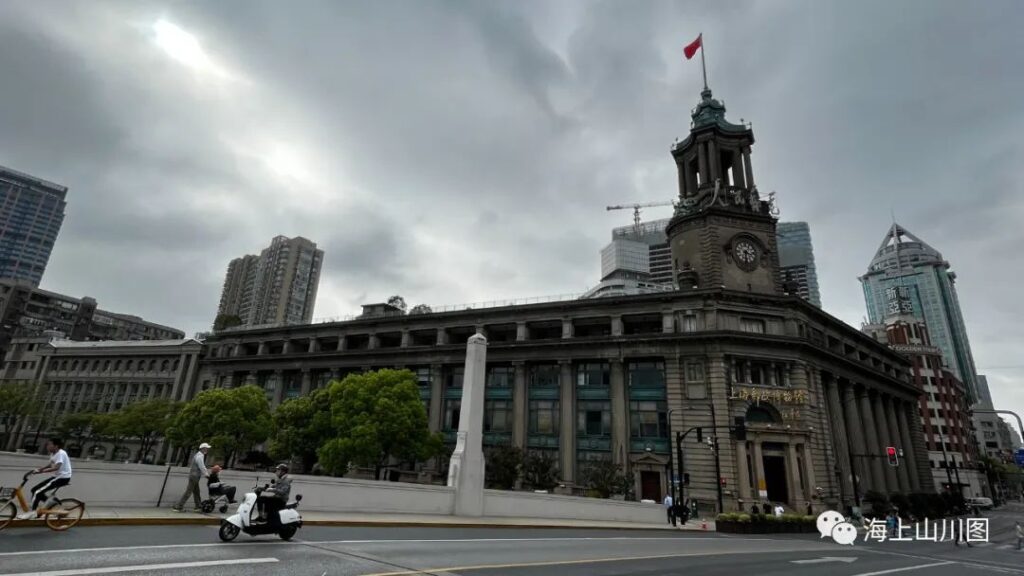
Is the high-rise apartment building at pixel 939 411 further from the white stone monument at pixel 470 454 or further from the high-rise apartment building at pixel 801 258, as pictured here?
the white stone monument at pixel 470 454

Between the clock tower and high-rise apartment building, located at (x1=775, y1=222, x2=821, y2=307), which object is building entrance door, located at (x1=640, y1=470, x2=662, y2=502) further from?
high-rise apartment building, located at (x1=775, y1=222, x2=821, y2=307)

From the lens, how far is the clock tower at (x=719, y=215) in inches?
1849

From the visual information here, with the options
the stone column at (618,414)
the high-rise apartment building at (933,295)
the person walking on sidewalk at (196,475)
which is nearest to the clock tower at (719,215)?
the stone column at (618,414)

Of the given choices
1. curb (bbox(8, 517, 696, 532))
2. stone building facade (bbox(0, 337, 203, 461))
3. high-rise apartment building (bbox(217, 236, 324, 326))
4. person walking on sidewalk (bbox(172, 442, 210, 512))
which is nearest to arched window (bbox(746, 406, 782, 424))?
curb (bbox(8, 517, 696, 532))

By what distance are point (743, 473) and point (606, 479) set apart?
33.6 ft

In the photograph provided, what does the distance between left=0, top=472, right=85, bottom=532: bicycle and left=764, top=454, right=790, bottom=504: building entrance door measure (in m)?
42.2

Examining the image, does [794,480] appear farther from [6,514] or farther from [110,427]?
[110,427]

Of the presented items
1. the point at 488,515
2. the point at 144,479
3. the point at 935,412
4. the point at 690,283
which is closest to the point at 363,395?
the point at 488,515

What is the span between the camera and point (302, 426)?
148 feet

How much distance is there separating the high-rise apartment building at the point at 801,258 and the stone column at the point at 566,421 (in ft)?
459

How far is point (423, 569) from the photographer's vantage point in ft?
30.2

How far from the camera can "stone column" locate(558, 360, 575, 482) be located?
141ft

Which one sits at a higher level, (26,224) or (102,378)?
(26,224)
